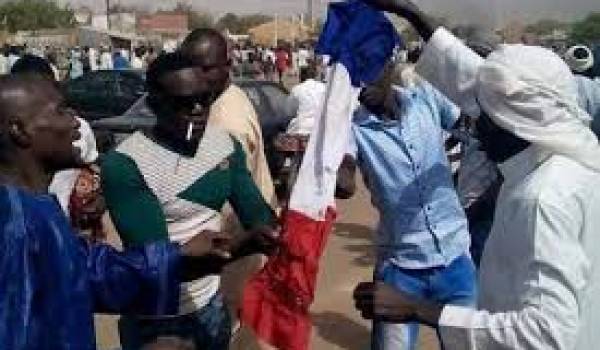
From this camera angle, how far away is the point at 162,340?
4.05 m

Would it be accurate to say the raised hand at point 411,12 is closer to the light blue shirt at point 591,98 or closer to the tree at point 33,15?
the light blue shirt at point 591,98

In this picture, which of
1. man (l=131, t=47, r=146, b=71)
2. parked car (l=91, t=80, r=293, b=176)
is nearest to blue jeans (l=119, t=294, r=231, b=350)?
parked car (l=91, t=80, r=293, b=176)

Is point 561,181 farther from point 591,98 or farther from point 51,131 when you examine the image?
point 591,98

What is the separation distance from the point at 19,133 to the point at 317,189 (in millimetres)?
1183

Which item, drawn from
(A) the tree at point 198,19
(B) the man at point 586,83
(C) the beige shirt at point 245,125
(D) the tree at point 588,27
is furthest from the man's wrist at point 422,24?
(A) the tree at point 198,19

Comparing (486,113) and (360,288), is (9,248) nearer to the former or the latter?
(360,288)

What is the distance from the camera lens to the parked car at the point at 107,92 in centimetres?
1942

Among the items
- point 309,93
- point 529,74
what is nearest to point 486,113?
point 529,74

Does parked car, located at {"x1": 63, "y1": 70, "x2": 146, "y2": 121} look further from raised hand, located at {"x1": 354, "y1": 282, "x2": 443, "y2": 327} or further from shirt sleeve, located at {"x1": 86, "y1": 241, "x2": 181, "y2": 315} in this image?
raised hand, located at {"x1": 354, "y1": 282, "x2": 443, "y2": 327}

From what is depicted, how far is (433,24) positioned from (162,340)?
1.58 metres

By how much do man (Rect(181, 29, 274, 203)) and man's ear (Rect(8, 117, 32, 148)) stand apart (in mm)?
1473

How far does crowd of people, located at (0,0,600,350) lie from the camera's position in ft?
9.05

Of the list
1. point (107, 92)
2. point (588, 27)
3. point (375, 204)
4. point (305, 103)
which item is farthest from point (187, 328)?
point (588, 27)

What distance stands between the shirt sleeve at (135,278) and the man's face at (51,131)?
1.01ft
